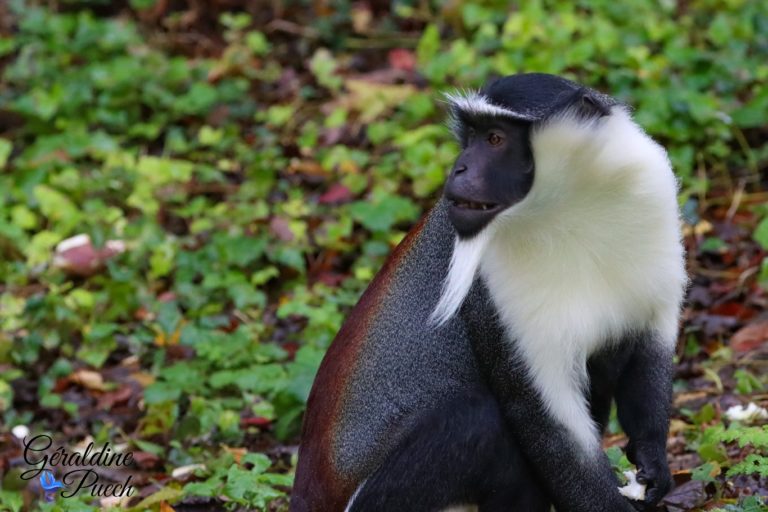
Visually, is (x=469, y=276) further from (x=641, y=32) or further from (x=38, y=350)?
(x=641, y=32)

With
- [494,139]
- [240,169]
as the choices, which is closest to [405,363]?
[494,139]

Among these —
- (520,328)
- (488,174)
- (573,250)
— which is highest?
(488,174)

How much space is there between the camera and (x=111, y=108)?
30.1 feet

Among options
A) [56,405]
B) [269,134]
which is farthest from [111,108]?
[56,405]

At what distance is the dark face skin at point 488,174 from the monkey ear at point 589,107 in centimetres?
19

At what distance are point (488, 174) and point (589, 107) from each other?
0.41m

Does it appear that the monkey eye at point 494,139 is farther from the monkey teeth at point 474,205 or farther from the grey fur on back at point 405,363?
the grey fur on back at point 405,363

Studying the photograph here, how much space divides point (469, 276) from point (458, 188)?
316mm

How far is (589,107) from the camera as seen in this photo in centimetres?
391

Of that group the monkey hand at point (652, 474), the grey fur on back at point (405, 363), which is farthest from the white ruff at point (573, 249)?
the monkey hand at point (652, 474)

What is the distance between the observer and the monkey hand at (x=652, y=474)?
13.9ft

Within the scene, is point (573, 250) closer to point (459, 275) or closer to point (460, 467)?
point (459, 275)

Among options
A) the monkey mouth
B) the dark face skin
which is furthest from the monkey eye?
the monkey mouth

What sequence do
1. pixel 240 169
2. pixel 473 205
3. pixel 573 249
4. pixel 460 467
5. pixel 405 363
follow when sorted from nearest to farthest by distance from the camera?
pixel 473 205 < pixel 573 249 < pixel 460 467 < pixel 405 363 < pixel 240 169
